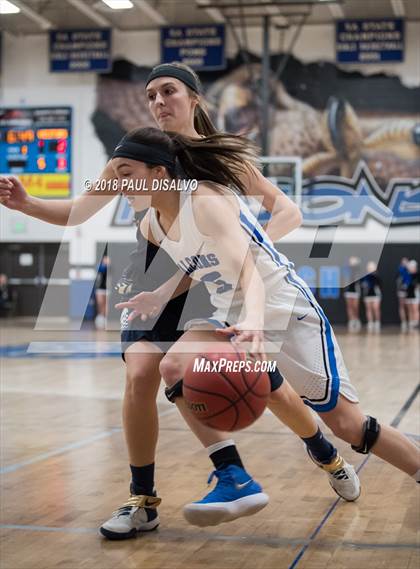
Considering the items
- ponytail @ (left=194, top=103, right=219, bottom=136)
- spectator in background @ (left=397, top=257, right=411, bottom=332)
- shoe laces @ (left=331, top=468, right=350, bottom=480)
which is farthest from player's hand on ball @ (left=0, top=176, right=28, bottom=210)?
spectator in background @ (left=397, top=257, right=411, bottom=332)

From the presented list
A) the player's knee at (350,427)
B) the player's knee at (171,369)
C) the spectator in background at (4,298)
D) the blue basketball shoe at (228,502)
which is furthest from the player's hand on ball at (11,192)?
the spectator in background at (4,298)

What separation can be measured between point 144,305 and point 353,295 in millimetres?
16033

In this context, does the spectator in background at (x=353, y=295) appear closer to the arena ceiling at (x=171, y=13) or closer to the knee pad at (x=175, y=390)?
the arena ceiling at (x=171, y=13)

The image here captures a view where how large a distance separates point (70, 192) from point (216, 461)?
16979 mm

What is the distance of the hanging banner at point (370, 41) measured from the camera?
17.9 metres

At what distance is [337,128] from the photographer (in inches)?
771

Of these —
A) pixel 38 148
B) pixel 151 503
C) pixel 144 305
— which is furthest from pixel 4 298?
pixel 144 305

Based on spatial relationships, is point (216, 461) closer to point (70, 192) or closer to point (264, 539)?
point (264, 539)

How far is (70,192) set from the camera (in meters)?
19.6

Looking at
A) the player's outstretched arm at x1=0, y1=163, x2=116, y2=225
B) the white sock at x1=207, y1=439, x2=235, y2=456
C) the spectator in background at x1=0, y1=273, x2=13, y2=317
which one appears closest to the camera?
the white sock at x1=207, y1=439, x2=235, y2=456

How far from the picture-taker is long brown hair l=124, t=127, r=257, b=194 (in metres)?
2.98

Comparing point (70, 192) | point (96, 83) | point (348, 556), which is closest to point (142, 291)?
point (348, 556)

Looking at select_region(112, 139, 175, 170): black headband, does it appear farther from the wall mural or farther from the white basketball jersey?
the wall mural

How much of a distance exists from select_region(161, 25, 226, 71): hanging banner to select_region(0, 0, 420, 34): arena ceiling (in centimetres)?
40
